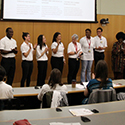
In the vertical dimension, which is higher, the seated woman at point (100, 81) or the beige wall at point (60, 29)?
the beige wall at point (60, 29)

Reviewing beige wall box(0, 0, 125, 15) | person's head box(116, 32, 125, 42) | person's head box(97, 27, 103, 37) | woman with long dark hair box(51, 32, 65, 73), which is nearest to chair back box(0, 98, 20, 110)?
woman with long dark hair box(51, 32, 65, 73)

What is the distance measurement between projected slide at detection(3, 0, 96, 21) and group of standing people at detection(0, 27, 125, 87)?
0.81 metres

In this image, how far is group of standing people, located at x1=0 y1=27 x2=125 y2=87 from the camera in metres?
4.85

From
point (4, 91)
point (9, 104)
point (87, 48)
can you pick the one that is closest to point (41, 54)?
point (87, 48)

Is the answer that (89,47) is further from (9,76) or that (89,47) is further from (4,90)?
(4,90)

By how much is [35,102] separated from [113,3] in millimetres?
5184

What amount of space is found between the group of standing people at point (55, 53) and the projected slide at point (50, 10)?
2.64 ft

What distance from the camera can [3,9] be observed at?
18.4ft

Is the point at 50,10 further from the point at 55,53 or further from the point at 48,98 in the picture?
the point at 48,98

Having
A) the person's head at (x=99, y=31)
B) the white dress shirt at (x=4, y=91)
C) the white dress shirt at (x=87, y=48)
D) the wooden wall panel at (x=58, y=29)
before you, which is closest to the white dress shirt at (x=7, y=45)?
the wooden wall panel at (x=58, y=29)

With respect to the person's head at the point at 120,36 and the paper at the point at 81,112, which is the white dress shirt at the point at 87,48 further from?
the paper at the point at 81,112

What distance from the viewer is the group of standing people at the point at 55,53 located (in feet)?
15.9

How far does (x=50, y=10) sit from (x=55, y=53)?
159cm

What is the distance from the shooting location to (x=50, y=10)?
Answer: 6.15m
